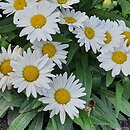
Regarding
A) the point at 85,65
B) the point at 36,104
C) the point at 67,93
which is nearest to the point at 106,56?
the point at 85,65

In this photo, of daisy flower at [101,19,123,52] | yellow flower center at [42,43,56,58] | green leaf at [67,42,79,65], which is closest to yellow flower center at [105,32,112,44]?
daisy flower at [101,19,123,52]

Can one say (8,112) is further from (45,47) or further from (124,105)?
(124,105)

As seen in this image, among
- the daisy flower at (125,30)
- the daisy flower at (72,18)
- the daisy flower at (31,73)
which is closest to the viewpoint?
the daisy flower at (31,73)

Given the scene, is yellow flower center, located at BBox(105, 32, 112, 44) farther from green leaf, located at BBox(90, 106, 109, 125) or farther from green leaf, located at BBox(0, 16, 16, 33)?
green leaf, located at BBox(0, 16, 16, 33)

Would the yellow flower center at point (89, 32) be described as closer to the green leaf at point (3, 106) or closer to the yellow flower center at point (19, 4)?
the yellow flower center at point (19, 4)

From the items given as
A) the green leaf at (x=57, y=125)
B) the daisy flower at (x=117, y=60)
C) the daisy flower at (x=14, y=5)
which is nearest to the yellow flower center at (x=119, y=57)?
the daisy flower at (x=117, y=60)

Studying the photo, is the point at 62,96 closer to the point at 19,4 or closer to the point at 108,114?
the point at 108,114

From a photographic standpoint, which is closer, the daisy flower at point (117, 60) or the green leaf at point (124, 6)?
the daisy flower at point (117, 60)
